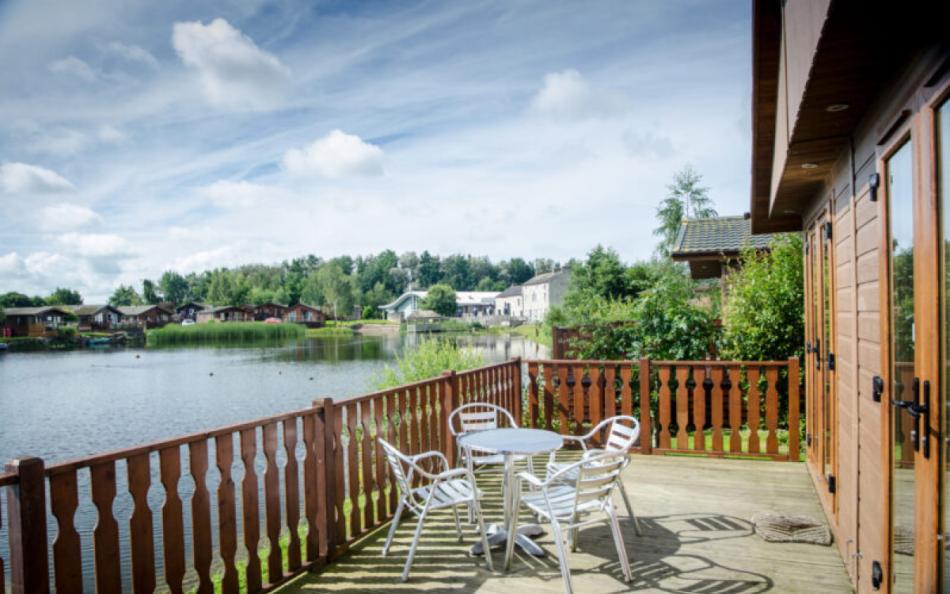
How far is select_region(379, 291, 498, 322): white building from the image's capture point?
72.4m

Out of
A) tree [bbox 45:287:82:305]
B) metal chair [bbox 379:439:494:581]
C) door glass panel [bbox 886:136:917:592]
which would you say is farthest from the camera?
tree [bbox 45:287:82:305]

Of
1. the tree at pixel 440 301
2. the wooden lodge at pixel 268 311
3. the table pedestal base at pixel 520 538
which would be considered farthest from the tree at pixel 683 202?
the wooden lodge at pixel 268 311

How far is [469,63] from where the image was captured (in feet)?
45.2

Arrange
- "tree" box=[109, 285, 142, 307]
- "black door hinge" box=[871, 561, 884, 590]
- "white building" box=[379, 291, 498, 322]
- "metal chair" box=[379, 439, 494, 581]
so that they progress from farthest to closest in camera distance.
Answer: "tree" box=[109, 285, 142, 307] < "white building" box=[379, 291, 498, 322] < "metal chair" box=[379, 439, 494, 581] < "black door hinge" box=[871, 561, 884, 590]

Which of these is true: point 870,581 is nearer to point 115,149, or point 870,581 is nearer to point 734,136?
point 734,136

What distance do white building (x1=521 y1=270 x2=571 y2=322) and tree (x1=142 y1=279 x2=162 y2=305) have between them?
208 ft

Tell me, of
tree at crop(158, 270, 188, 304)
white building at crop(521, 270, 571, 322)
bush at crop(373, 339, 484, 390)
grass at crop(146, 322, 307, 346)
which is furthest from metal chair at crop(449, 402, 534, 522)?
tree at crop(158, 270, 188, 304)

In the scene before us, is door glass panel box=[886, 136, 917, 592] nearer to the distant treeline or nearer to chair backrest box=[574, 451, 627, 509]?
chair backrest box=[574, 451, 627, 509]

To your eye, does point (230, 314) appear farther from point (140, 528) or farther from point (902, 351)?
point (902, 351)

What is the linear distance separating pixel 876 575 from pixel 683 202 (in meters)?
31.9

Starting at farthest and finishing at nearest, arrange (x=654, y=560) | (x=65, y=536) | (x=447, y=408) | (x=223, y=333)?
(x=223, y=333) → (x=447, y=408) → (x=654, y=560) → (x=65, y=536)

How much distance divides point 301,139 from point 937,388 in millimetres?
35376

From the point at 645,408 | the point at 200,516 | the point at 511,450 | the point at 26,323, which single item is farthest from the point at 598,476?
the point at 26,323

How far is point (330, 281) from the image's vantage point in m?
71.9
